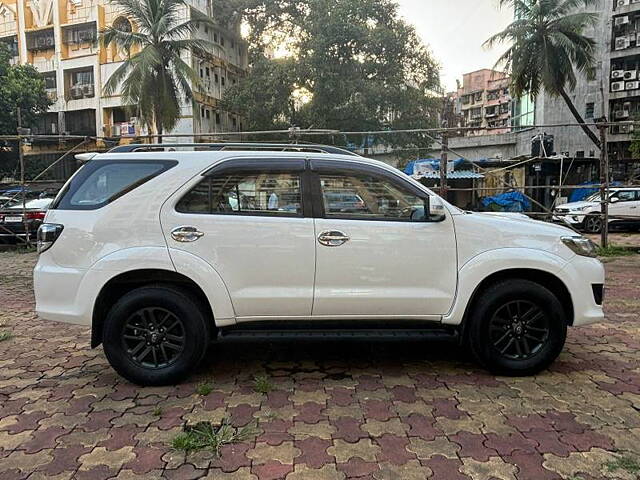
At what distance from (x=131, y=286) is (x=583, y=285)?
11.1ft

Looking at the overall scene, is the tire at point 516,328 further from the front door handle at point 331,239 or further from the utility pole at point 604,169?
the utility pole at point 604,169

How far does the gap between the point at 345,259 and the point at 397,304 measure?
52 cm

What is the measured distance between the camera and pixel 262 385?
3.61 m

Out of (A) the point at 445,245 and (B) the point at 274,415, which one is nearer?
(B) the point at 274,415

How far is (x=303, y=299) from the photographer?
3.63 m

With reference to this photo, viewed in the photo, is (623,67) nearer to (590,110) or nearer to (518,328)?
(590,110)

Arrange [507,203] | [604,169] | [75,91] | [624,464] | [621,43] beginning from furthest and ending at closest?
[75,91]
[621,43]
[507,203]
[604,169]
[624,464]

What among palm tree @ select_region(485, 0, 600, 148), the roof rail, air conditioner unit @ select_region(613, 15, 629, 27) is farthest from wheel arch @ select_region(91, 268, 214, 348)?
air conditioner unit @ select_region(613, 15, 629, 27)

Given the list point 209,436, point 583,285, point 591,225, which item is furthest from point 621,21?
point 209,436

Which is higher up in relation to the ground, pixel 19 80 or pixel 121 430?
pixel 19 80

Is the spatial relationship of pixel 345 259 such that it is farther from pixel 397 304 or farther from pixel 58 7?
pixel 58 7

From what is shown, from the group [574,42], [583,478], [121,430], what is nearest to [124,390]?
[121,430]

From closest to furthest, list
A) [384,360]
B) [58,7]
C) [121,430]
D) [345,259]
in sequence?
[121,430] < [345,259] < [384,360] < [58,7]

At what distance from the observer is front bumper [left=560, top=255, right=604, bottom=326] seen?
3.72 metres
